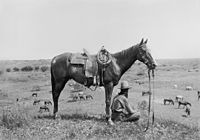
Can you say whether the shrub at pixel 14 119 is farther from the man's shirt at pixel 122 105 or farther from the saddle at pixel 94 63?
the man's shirt at pixel 122 105

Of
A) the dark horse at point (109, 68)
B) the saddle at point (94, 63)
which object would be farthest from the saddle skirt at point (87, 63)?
the dark horse at point (109, 68)

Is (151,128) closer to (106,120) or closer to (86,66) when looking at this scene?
(106,120)

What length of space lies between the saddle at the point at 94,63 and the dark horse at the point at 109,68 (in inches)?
4.5

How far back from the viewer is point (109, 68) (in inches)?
405

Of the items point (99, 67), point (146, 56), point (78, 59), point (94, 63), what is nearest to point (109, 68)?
point (99, 67)

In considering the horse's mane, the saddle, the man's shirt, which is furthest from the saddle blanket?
the man's shirt

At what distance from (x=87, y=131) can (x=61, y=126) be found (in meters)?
1.00

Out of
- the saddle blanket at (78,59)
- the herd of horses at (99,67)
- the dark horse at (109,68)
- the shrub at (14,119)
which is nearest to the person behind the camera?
the dark horse at (109,68)

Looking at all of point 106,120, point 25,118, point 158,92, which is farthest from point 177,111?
point 25,118

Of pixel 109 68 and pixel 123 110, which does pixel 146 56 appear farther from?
pixel 123 110

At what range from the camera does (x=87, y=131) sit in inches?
380

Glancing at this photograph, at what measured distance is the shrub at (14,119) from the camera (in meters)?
10.1

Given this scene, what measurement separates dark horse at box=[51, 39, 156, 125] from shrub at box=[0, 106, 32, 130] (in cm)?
122

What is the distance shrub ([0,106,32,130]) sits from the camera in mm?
10062
